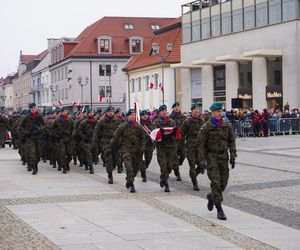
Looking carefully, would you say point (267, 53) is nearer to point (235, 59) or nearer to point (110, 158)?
point (235, 59)

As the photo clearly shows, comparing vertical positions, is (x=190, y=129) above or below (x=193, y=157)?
above

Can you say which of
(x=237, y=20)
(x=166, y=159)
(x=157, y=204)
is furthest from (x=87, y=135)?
(x=237, y=20)

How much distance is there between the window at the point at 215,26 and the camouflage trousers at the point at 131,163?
122 feet

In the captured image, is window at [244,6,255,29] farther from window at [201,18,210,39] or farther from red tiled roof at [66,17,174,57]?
red tiled roof at [66,17,174,57]

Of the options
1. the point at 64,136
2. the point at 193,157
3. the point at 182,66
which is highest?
the point at 182,66

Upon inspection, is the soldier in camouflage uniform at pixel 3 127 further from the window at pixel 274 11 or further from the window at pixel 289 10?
the window at pixel 274 11

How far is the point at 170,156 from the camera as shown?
13.8m

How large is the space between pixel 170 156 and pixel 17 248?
20.1 ft

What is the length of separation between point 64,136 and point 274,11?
28161 millimetres

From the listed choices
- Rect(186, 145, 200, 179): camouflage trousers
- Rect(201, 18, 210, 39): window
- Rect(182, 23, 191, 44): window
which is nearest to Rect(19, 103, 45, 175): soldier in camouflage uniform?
Rect(186, 145, 200, 179): camouflage trousers

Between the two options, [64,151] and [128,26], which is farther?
[128,26]

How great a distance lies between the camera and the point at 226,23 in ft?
161

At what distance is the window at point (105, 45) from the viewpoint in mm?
79688

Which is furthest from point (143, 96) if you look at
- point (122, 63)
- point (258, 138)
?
point (258, 138)
